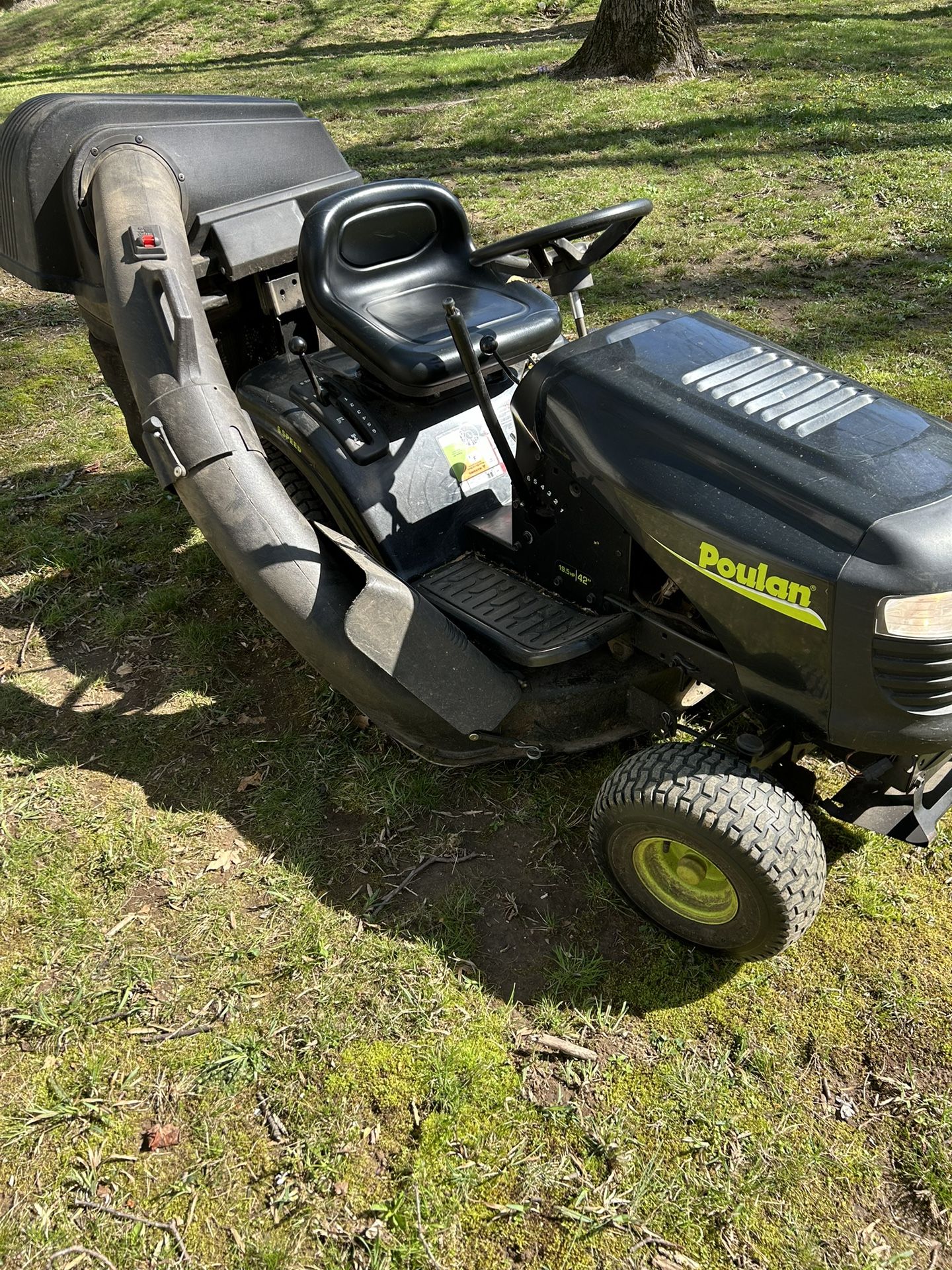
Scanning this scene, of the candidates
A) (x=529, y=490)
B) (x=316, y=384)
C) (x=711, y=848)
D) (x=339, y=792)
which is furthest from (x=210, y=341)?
(x=711, y=848)

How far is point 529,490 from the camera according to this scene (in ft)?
8.77

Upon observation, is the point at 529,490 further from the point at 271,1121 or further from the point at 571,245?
the point at 271,1121

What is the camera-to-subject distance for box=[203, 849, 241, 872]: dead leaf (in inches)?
108

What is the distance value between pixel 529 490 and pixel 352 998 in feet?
4.43

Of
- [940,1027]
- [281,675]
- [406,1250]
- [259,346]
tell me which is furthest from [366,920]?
[259,346]

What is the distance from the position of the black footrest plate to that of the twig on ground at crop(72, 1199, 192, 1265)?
56.4 inches

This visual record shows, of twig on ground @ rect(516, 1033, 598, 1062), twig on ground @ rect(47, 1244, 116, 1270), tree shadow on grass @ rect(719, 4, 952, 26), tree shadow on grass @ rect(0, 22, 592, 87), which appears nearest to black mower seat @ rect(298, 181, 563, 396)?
twig on ground @ rect(516, 1033, 598, 1062)

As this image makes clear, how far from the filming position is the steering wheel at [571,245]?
2535 millimetres

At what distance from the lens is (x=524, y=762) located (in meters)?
2.95

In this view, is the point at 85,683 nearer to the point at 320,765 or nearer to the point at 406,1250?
the point at 320,765

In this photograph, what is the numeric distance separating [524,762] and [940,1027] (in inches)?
49.1

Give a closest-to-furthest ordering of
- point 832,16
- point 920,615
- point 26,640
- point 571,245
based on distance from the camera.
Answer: point 920,615
point 571,245
point 26,640
point 832,16

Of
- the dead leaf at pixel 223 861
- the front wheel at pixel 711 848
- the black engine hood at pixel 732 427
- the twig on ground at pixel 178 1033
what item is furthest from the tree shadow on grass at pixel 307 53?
the twig on ground at pixel 178 1033

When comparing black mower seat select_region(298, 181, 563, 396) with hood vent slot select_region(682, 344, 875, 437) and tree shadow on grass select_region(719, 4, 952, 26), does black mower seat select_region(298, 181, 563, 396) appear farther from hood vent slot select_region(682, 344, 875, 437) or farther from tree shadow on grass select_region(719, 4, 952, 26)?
tree shadow on grass select_region(719, 4, 952, 26)
